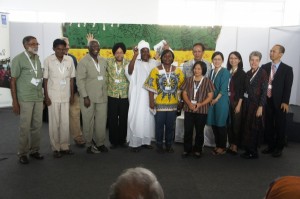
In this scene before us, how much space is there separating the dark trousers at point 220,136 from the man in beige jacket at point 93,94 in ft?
5.27

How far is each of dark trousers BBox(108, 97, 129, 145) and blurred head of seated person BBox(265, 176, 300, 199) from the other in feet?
10.5

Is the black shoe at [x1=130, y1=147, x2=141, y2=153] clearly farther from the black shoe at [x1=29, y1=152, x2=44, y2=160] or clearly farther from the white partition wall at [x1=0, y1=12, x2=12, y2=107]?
the white partition wall at [x1=0, y1=12, x2=12, y2=107]

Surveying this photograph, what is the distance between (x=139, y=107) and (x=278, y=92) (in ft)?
6.54

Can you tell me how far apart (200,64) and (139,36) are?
286cm

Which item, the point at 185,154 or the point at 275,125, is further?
the point at 275,125

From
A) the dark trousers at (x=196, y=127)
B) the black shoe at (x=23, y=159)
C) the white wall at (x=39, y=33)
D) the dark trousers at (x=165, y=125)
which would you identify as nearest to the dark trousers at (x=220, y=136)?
the dark trousers at (x=196, y=127)

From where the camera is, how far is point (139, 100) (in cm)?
427

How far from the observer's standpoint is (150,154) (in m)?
4.17

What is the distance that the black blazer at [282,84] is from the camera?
4.10 metres

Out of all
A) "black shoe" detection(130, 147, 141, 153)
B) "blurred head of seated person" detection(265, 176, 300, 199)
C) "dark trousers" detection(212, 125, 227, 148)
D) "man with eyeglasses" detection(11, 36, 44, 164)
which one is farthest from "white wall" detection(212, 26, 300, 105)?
"blurred head of seated person" detection(265, 176, 300, 199)

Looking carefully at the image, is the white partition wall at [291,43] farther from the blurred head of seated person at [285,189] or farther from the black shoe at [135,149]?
the blurred head of seated person at [285,189]

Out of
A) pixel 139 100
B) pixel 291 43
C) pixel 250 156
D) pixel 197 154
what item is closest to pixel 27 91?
pixel 139 100

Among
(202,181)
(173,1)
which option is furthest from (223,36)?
(202,181)

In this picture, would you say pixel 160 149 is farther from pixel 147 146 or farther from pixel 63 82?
pixel 63 82
